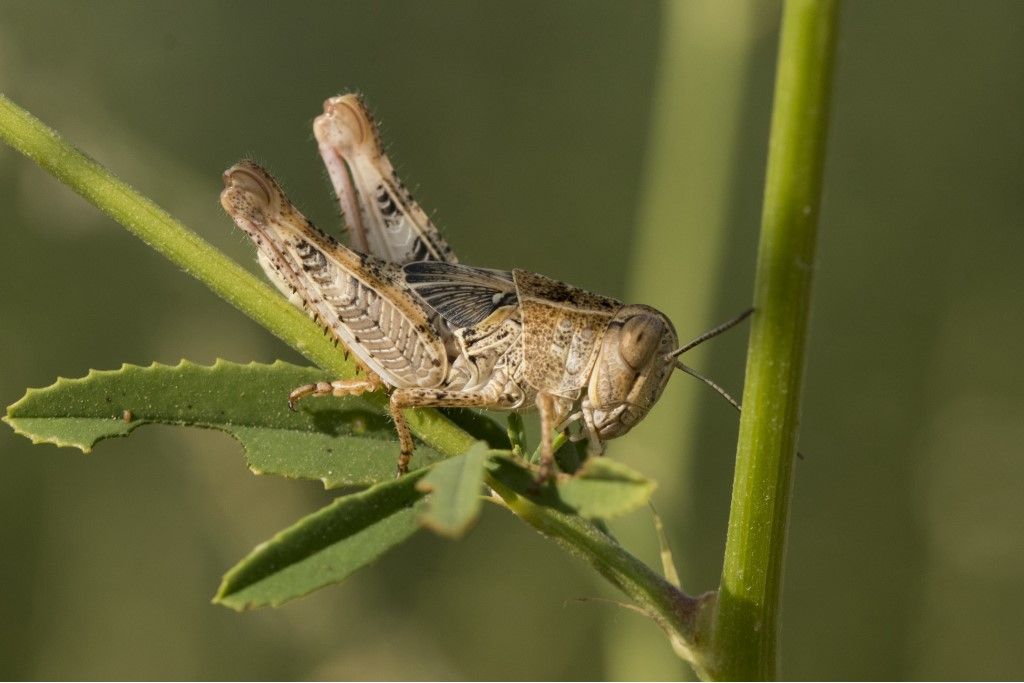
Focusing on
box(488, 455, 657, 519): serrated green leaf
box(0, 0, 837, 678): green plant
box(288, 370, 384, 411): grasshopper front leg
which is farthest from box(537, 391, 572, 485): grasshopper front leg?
box(488, 455, 657, 519): serrated green leaf

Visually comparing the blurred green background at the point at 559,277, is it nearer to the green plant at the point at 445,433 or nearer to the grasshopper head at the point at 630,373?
the grasshopper head at the point at 630,373

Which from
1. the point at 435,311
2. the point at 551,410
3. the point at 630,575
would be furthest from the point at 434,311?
the point at 630,575

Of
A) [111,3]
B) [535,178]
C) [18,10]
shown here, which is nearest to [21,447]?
[18,10]

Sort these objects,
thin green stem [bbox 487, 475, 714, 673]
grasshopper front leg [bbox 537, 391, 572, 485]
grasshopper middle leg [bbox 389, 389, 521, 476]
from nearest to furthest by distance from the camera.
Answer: thin green stem [bbox 487, 475, 714, 673] → grasshopper middle leg [bbox 389, 389, 521, 476] → grasshopper front leg [bbox 537, 391, 572, 485]

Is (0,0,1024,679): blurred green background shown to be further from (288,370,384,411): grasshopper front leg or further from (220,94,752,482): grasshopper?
(288,370,384,411): grasshopper front leg

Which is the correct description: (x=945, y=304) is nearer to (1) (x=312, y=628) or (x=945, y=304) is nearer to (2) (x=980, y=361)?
(2) (x=980, y=361)

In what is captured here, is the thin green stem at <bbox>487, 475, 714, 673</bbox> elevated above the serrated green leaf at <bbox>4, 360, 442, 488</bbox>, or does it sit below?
below

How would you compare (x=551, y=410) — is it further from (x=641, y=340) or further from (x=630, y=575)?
(x=630, y=575)
